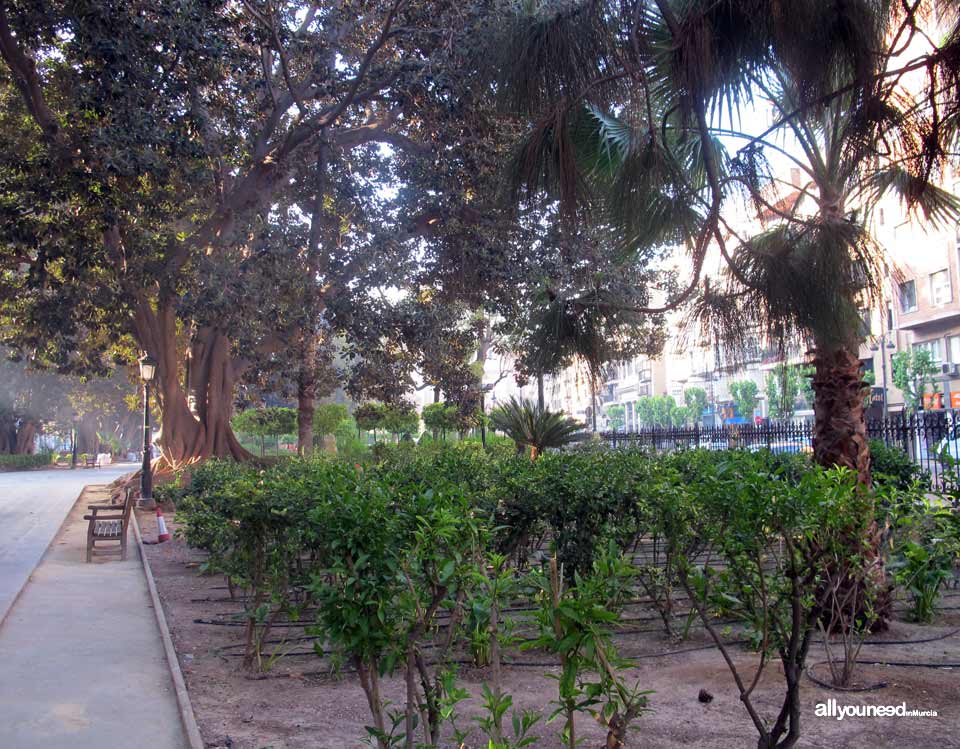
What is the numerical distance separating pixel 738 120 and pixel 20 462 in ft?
193

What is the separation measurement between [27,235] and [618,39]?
11.2 m

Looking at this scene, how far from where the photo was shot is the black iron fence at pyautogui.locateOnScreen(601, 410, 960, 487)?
11.8 metres

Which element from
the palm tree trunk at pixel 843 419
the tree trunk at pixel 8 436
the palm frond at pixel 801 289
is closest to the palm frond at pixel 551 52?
the palm frond at pixel 801 289

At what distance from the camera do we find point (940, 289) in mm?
35594

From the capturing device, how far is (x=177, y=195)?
15.6 m

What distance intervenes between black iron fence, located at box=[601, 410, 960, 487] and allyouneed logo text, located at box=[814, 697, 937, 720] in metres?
4.22

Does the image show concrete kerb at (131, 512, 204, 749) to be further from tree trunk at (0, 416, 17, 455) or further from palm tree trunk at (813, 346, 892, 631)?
tree trunk at (0, 416, 17, 455)

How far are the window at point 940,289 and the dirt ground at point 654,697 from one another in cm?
3285

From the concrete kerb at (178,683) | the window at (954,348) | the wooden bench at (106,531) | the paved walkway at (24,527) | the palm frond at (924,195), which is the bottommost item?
the paved walkway at (24,527)

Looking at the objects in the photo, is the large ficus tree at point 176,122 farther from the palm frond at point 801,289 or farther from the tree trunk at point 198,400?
the palm frond at point 801,289

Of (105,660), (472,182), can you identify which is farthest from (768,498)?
(472,182)

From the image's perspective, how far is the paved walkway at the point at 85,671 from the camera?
4273 millimetres

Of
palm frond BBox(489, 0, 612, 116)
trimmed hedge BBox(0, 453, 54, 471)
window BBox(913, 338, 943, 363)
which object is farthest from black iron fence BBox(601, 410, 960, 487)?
trimmed hedge BBox(0, 453, 54, 471)

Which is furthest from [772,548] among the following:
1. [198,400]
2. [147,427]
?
[198,400]
